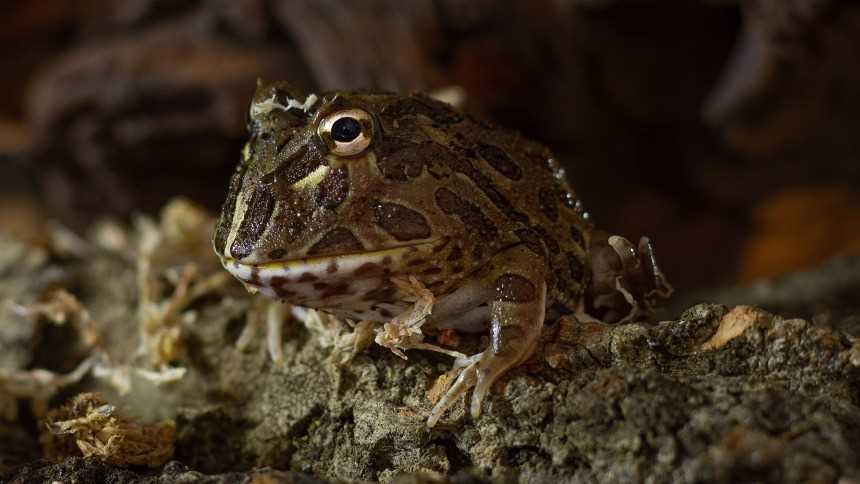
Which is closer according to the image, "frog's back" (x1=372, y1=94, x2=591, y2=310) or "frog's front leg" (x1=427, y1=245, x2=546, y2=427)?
"frog's front leg" (x1=427, y1=245, x2=546, y2=427)

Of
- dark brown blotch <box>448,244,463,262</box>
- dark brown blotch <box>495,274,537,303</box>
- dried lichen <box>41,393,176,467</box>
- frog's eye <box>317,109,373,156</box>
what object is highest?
frog's eye <box>317,109,373,156</box>

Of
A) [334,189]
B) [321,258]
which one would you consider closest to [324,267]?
[321,258]

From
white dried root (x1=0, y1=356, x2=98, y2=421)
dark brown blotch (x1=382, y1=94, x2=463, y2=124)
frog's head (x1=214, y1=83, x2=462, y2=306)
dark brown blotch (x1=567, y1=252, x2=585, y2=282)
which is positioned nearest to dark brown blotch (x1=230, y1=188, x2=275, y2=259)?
frog's head (x1=214, y1=83, x2=462, y2=306)

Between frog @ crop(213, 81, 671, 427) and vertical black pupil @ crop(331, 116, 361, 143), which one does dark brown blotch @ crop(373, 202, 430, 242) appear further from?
vertical black pupil @ crop(331, 116, 361, 143)

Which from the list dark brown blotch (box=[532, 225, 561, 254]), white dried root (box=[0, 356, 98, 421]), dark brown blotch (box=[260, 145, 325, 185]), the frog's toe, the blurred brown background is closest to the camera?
the frog's toe

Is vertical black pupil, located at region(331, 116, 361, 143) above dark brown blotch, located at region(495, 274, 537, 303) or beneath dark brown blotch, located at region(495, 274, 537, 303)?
above

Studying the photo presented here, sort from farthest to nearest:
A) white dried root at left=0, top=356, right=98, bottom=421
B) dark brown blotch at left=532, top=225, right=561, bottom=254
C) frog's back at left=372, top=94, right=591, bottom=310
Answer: white dried root at left=0, top=356, right=98, bottom=421, dark brown blotch at left=532, top=225, right=561, bottom=254, frog's back at left=372, top=94, right=591, bottom=310

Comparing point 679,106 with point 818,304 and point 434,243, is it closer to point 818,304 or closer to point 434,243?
point 818,304

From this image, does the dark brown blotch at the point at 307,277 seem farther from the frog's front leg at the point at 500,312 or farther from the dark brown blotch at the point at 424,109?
the dark brown blotch at the point at 424,109
